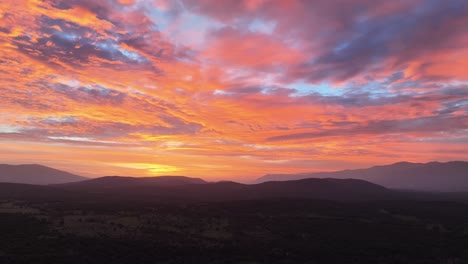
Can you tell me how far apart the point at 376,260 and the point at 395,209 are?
41549 millimetres

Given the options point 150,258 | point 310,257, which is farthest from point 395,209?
point 150,258

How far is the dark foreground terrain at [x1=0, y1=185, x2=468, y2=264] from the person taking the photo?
26578 mm

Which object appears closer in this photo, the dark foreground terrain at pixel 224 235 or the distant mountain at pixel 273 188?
the dark foreground terrain at pixel 224 235

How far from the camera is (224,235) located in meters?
35.9

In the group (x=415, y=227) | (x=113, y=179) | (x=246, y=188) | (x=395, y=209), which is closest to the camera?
(x=415, y=227)

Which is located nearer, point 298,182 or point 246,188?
point 246,188

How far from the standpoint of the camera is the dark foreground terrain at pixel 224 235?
26.6m

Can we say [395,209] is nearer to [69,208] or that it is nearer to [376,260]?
[376,260]

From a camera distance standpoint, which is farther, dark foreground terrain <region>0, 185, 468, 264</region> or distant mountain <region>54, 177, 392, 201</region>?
distant mountain <region>54, 177, 392, 201</region>

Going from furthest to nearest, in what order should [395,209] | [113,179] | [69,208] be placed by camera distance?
[113,179], [395,209], [69,208]

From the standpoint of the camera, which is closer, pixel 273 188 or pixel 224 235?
pixel 224 235

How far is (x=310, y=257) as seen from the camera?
90.9 feet

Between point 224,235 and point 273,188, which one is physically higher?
point 273,188

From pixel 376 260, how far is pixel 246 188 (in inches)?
3562
